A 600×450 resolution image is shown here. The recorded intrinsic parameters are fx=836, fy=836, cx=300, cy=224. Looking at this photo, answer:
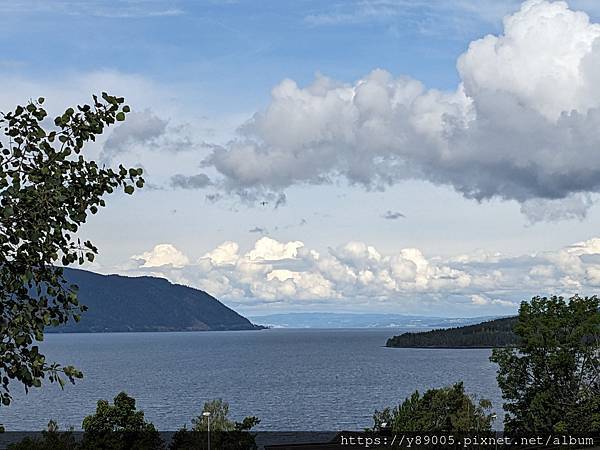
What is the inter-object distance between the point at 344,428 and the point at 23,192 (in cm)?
10801

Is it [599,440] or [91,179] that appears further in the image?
[599,440]

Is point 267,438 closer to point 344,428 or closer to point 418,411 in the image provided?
point 344,428

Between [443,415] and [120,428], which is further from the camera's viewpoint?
[443,415]

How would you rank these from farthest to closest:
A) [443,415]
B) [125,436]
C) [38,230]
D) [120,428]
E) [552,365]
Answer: [443,415], [552,365], [120,428], [125,436], [38,230]

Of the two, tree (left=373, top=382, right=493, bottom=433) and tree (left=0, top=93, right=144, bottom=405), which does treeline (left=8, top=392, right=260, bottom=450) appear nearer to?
tree (left=373, top=382, right=493, bottom=433)

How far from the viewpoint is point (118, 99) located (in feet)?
23.6

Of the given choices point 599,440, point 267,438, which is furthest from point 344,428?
point 599,440

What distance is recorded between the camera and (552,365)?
5925 cm

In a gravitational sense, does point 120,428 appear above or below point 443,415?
above

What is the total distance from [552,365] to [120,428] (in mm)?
30096

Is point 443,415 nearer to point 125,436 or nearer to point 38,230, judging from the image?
point 125,436

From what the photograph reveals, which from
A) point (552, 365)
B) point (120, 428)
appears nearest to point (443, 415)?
point (552, 365)

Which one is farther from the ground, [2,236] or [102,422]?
[2,236]

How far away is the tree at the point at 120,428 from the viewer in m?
52.4
